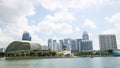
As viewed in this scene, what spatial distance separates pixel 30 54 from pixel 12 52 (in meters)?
26.8

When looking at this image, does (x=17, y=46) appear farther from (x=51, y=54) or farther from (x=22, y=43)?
(x=51, y=54)

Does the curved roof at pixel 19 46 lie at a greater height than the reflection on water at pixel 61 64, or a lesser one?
greater

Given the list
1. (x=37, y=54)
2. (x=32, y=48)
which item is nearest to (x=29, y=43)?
(x=32, y=48)

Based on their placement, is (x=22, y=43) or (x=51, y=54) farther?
(x=22, y=43)

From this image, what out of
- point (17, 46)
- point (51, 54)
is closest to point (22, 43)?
point (17, 46)

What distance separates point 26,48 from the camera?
632 feet

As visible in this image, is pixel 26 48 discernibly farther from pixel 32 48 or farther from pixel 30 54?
pixel 30 54

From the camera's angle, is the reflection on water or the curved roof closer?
the reflection on water

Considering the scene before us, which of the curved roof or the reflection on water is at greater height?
the curved roof

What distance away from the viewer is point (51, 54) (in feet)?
570

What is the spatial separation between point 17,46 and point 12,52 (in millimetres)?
8098

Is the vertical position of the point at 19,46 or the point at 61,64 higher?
the point at 19,46

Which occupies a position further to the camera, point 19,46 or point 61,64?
point 19,46

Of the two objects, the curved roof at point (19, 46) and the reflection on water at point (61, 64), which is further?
the curved roof at point (19, 46)
